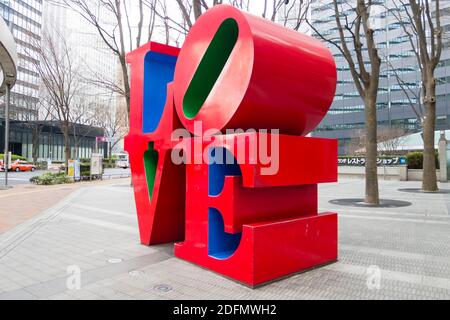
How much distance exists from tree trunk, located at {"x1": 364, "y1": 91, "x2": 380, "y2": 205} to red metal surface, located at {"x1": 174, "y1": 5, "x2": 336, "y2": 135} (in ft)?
22.7

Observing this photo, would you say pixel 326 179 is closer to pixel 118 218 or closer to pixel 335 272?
pixel 335 272

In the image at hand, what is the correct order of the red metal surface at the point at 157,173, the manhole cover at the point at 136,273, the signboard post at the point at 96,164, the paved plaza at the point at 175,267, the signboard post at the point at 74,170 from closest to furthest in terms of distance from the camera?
the paved plaza at the point at 175,267, the manhole cover at the point at 136,273, the red metal surface at the point at 157,173, the signboard post at the point at 74,170, the signboard post at the point at 96,164

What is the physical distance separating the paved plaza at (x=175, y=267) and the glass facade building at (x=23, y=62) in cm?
3720

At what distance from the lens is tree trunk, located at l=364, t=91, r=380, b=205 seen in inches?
447

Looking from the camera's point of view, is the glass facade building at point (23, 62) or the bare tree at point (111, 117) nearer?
the bare tree at point (111, 117)

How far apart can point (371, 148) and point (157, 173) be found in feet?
26.9

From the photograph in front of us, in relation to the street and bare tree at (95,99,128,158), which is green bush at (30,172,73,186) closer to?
the street

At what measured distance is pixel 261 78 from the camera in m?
4.28

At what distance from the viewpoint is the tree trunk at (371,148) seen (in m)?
11.4
